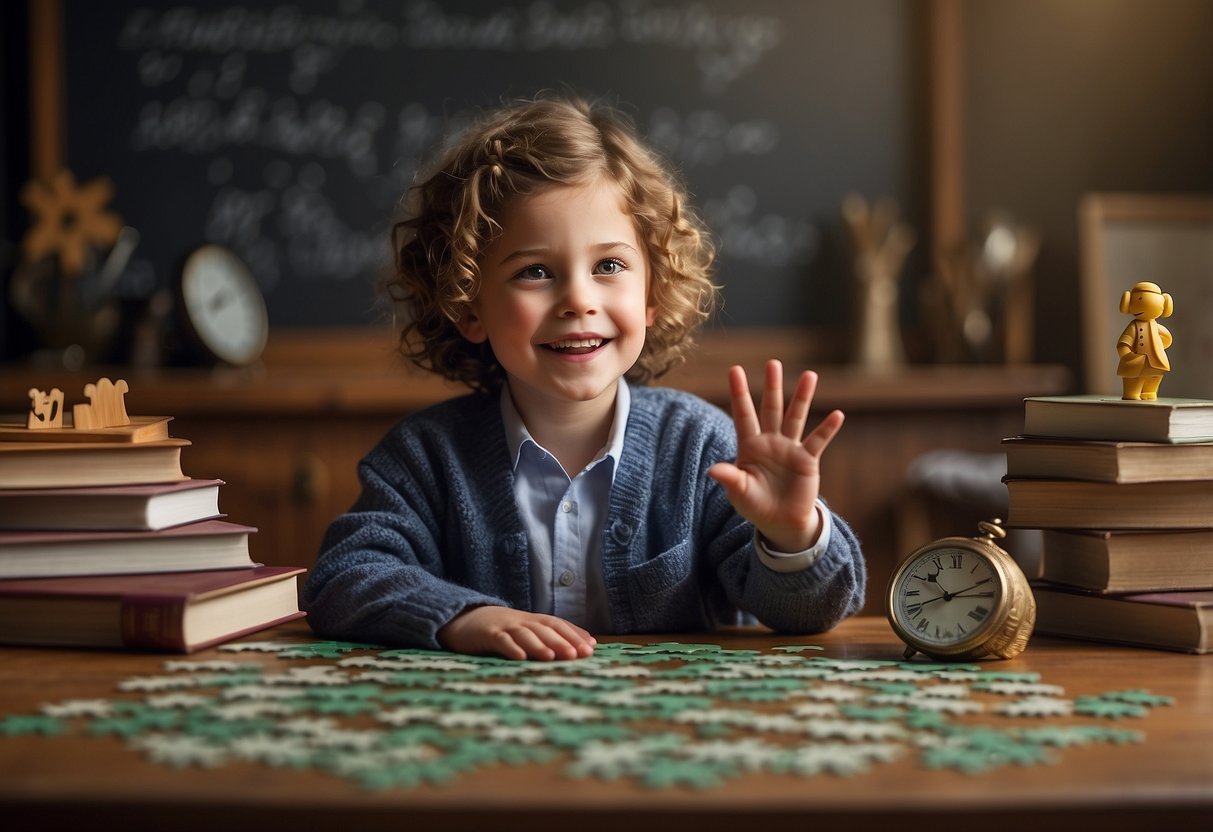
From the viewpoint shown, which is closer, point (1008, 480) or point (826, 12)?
point (1008, 480)

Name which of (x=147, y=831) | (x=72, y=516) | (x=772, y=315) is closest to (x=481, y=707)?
(x=147, y=831)

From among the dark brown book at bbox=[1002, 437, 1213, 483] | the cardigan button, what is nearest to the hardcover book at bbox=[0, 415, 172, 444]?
the cardigan button

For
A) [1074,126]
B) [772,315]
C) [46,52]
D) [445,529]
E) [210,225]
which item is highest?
[46,52]

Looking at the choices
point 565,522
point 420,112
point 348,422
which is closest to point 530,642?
point 565,522

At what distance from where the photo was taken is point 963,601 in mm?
1131

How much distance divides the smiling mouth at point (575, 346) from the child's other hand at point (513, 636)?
0.32 meters

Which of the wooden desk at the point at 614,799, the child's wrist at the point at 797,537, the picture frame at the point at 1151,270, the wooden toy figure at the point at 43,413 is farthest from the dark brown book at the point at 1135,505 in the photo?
the picture frame at the point at 1151,270

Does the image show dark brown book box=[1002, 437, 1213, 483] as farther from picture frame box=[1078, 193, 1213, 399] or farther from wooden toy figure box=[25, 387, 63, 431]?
picture frame box=[1078, 193, 1213, 399]

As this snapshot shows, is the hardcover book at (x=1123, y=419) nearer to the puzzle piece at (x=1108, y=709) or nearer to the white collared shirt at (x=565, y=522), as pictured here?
the puzzle piece at (x=1108, y=709)

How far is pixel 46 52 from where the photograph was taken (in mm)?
3250

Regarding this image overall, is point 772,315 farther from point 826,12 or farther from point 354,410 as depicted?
point 354,410

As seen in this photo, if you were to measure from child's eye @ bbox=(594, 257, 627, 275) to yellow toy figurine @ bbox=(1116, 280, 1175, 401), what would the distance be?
0.51m

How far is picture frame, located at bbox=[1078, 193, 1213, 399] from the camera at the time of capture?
3117 millimetres

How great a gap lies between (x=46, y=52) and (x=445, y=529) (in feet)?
7.90
